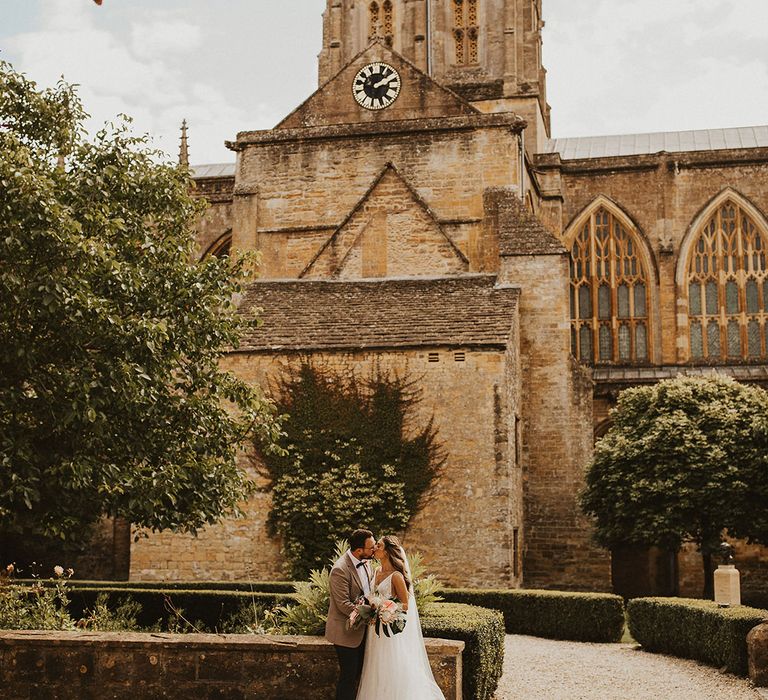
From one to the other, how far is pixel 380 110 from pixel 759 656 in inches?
916

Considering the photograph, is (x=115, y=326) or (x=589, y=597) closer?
(x=115, y=326)

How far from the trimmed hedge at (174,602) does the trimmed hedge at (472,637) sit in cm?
575

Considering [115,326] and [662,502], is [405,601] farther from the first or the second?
[662,502]

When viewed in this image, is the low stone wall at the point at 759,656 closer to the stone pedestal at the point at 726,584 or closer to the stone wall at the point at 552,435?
the stone pedestal at the point at 726,584

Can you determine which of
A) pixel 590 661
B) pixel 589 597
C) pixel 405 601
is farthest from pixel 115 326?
pixel 589 597

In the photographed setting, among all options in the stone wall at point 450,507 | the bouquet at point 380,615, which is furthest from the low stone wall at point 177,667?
the stone wall at point 450,507

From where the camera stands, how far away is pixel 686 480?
1035 inches

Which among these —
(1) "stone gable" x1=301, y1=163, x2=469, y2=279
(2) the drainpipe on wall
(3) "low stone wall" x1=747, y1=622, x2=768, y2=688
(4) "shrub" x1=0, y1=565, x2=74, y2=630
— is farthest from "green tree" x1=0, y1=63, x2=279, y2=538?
(2) the drainpipe on wall

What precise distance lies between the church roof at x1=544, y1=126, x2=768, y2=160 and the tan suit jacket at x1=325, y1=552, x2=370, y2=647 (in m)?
35.0

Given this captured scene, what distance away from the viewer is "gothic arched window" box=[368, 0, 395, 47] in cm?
4675

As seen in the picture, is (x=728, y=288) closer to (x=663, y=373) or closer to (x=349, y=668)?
(x=663, y=373)

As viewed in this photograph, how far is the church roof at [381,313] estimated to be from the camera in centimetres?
2512

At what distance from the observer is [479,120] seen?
104 feet

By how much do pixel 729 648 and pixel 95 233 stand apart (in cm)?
1132
